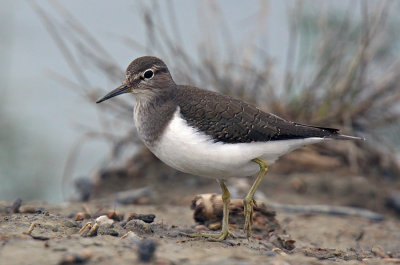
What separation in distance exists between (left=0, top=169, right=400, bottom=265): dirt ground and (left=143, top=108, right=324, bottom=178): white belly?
0.62 m

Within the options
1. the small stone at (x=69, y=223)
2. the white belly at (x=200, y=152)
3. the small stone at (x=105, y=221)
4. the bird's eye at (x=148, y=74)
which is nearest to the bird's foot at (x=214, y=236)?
the white belly at (x=200, y=152)

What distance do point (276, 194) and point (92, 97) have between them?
3.22m

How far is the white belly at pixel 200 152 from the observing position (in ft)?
15.1

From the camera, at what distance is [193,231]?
528 cm

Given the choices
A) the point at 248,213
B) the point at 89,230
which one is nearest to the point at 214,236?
the point at 248,213

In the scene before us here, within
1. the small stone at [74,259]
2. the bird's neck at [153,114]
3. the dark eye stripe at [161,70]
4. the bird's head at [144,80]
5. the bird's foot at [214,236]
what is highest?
the dark eye stripe at [161,70]

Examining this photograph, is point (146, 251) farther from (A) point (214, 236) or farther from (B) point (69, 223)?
(A) point (214, 236)

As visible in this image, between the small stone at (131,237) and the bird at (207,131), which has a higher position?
the bird at (207,131)

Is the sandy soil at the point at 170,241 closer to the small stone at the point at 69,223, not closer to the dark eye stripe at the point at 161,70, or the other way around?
the small stone at the point at 69,223

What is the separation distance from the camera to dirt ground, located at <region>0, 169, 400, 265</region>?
349 cm

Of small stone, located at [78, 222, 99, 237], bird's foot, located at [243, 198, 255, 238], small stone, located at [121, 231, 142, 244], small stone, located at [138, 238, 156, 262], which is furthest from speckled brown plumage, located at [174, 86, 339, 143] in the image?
small stone, located at [138, 238, 156, 262]

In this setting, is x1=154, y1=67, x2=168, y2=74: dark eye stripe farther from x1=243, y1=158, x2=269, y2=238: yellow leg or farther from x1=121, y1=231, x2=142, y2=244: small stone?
x1=121, y1=231, x2=142, y2=244: small stone

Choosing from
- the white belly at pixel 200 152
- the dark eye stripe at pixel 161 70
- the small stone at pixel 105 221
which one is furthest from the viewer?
the dark eye stripe at pixel 161 70

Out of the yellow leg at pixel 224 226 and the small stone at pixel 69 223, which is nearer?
the small stone at pixel 69 223
